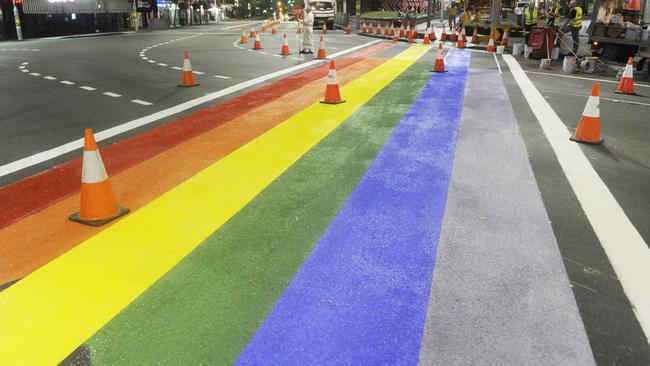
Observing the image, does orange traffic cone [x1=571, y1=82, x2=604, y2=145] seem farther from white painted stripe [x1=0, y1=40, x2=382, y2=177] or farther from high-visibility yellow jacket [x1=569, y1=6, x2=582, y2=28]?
high-visibility yellow jacket [x1=569, y1=6, x2=582, y2=28]

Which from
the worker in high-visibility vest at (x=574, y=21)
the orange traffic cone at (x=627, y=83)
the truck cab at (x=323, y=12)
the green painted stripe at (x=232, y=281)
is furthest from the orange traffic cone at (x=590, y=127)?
the truck cab at (x=323, y=12)

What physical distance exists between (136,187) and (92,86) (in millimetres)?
7576

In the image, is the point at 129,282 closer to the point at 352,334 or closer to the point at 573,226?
the point at 352,334

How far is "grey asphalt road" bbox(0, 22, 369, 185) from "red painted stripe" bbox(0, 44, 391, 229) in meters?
0.29

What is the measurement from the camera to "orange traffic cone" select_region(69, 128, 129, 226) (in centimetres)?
414

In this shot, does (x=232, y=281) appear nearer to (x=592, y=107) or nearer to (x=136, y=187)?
(x=136, y=187)

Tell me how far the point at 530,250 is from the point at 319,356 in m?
1.99

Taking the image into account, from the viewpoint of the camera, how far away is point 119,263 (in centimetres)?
359

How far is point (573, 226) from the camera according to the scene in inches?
165

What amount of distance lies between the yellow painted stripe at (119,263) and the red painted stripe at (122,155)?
106cm

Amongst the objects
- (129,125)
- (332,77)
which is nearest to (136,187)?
(129,125)

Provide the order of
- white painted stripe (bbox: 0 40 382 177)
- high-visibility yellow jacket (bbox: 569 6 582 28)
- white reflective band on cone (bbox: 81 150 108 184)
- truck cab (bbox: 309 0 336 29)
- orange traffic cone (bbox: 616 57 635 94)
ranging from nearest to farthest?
white reflective band on cone (bbox: 81 150 108 184) → white painted stripe (bbox: 0 40 382 177) → orange traffic cone (bbox: 616 57 635 94) → high-visibility yellow jacket (bbox: 569 6 582 28) → truck cab (bbox: 309 0 336 29)

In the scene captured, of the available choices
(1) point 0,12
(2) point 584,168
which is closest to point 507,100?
(2) point 584,168

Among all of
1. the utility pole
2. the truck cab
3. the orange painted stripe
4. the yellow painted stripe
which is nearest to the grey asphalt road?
the orange painted stripe
